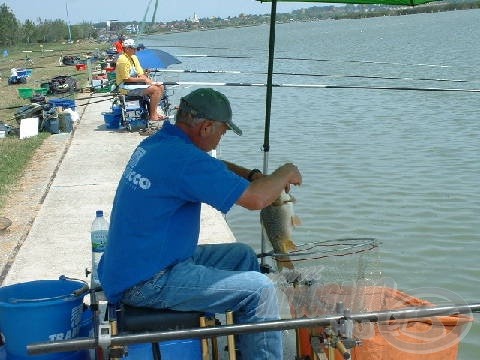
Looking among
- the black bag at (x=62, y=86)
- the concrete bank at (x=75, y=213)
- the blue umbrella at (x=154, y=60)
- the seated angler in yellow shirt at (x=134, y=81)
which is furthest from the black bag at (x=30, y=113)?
the black bag at (x=62, y=86)

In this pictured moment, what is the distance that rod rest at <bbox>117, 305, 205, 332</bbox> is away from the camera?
3.26m

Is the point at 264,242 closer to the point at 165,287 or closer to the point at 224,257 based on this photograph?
the point at 224,257

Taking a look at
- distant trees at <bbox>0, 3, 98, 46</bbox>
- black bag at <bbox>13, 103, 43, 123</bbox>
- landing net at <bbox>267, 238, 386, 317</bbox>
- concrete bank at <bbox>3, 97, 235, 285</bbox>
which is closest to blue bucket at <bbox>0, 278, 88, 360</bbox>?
landing net at <bbox>267, 238, 386, 317</bbox>

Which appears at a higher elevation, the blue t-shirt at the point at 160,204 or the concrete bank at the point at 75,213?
the blue t-shirt at the point at 160,204

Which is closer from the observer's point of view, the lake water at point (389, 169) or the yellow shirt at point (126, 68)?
the lake water at point (389, 169)

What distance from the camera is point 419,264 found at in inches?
284

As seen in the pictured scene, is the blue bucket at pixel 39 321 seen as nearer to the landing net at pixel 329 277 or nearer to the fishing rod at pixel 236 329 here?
the fishing rod at pixel 236 329

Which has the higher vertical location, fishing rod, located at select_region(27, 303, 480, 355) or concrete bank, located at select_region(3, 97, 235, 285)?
fishing rod, located at select_region(27, 303, 480, 355)

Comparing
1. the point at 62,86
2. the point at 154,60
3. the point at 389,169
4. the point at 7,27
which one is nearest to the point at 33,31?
the point at 7,27

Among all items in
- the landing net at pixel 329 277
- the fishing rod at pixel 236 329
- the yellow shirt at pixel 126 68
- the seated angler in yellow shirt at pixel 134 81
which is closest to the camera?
the fishing rod at pixel 236 329

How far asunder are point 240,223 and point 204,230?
1514 mm

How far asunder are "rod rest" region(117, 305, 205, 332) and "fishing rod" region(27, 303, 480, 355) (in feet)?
1.88

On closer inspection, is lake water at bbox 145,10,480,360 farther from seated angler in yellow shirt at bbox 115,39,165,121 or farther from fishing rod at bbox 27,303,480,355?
seated angler in yellow shirt at bbox 115,39,165,121

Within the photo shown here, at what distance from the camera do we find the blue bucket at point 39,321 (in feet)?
11.4
